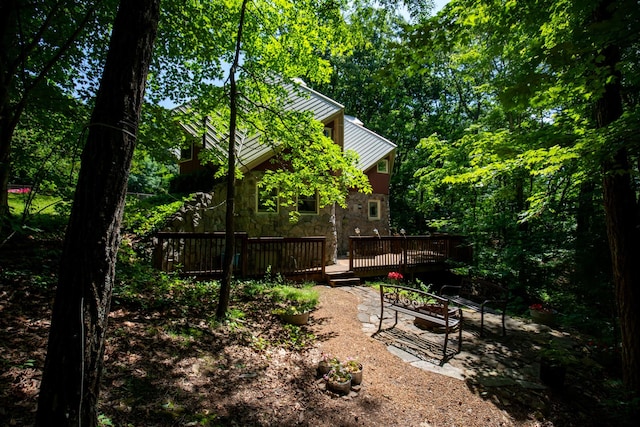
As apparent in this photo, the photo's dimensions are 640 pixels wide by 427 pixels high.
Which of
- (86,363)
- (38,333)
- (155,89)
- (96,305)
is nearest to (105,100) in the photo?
(96,305)

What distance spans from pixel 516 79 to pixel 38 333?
602 cm

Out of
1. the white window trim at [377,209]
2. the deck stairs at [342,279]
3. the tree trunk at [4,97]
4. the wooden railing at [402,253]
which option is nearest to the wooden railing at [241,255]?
the deck stairs at [342,279]

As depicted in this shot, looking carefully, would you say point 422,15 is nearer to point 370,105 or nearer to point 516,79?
point 516,79

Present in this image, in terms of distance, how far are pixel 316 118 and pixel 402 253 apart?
6169 mm

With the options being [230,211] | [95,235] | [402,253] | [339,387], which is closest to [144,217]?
[230,211]

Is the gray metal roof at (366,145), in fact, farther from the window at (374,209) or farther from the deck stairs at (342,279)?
the deck stairs at (342,279)

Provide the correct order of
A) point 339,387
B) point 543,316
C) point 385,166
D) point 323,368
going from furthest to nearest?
1. point 385,166
2. point 543,316
3. point 323,368
4. point 339,387

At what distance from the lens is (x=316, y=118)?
36.7 ft

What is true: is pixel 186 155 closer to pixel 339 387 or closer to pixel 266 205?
pixel 266 205

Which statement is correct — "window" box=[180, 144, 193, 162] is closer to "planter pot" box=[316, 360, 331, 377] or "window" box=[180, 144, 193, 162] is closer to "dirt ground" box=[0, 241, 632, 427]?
"dirt ground" box=[0, 241, 632, 427]

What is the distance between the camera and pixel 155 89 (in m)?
5.96

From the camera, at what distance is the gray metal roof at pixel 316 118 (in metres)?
6.66

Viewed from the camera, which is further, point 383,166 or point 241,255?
point 383,166

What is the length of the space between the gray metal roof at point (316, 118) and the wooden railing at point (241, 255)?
2105 mm
